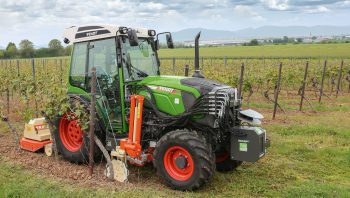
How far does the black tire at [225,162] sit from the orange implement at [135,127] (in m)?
1.38

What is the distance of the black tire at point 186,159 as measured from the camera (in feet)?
17.4

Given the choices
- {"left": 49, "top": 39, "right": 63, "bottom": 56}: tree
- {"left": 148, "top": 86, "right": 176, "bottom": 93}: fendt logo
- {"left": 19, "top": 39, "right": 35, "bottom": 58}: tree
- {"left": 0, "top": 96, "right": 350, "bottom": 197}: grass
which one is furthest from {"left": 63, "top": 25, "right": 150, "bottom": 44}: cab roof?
{"left": 19, "top": 39, "right": 35, "bottom": 58}: tree

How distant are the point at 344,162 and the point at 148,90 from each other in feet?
12.9

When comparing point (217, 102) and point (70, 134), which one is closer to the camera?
point (217, 102)

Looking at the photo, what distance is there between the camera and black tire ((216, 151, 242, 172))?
21.1 feet

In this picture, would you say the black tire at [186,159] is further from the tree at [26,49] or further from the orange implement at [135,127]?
the tree at [26,49]

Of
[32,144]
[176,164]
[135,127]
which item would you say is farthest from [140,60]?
[32,144]

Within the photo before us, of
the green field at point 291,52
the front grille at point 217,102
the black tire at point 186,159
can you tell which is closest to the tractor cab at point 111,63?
the black tire at point 186,159

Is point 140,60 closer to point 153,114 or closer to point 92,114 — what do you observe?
point 153,114

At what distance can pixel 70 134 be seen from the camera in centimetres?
711

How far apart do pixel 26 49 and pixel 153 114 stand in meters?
58.9

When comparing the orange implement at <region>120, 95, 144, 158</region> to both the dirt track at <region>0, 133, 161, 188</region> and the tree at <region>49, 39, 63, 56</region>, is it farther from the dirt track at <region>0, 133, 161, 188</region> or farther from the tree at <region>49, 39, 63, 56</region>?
the tree at <region>49, 39, 63, 56</region>

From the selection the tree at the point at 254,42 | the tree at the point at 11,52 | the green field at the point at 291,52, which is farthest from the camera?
the tree at the point at 254,42

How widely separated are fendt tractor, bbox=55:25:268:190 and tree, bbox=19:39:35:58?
2234 inches
